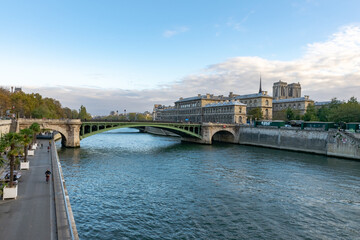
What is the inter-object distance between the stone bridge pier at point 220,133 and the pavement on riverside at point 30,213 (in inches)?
2488

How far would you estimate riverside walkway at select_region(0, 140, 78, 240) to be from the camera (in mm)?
13646

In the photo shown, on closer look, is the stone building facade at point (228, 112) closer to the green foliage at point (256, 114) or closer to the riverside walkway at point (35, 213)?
the green foliage at point (256, 114)

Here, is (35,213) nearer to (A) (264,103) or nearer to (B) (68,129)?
(B) (68,129)

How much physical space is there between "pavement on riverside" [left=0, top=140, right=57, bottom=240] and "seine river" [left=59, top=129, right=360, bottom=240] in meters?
2.85

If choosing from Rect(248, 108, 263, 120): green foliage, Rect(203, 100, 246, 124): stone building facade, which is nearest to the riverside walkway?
Rect(203, 100, 246, 124): stone building facade

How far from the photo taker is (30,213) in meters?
16.4

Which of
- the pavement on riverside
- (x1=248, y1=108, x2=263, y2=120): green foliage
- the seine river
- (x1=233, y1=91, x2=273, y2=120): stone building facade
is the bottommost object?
the seine river

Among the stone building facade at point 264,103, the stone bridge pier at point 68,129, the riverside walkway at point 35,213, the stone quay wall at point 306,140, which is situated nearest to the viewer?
the riverside walkway at point 35,213

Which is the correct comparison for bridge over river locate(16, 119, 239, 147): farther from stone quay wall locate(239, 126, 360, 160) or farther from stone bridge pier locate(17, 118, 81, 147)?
stone quay wall locate(239, 126, 360, 160)

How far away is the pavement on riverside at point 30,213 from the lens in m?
13.7

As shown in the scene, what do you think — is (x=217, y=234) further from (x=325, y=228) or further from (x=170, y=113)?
(x=170, y=113)

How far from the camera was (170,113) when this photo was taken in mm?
169375

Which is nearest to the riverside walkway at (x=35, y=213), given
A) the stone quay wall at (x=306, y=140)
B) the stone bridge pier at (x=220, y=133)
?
the stone quay wall at (x=306, y=140)

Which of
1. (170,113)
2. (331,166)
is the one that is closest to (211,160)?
(331,166)
